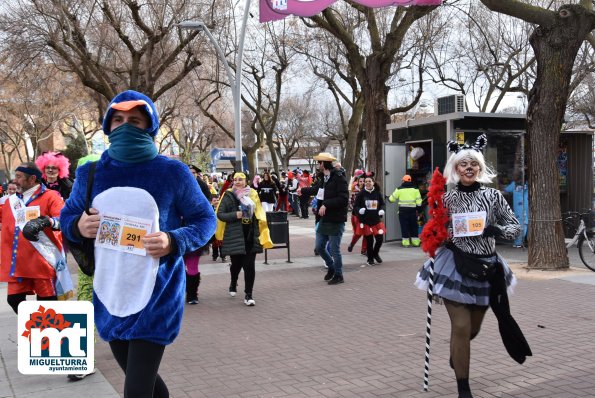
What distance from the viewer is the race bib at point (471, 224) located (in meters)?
4.43

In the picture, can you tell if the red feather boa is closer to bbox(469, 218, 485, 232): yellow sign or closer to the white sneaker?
bbox(469, 218, 485, 232): yellow sign

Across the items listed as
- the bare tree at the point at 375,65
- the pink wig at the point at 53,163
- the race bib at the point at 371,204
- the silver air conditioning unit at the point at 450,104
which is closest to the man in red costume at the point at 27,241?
the pink wig at the point at 53,163

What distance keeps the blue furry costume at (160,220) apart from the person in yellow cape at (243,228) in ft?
16.0

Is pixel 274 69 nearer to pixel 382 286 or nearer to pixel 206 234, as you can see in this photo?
pixel 382 286

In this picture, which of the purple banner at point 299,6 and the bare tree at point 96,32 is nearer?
the purple banner at point 299,6

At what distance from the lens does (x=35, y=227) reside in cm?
504

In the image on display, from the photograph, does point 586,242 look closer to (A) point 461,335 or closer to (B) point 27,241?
(A) point 461,335

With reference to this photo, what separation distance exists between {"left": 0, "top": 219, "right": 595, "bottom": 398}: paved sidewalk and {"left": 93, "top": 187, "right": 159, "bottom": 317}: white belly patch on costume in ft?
6.89

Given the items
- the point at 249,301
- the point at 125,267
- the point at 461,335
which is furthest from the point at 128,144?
the point at 249,301

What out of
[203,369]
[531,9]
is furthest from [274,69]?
[203,369]

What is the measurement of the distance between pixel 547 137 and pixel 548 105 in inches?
20.2

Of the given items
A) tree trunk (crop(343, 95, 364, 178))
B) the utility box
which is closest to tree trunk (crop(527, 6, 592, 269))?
the utility box

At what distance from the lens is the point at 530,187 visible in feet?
34.3

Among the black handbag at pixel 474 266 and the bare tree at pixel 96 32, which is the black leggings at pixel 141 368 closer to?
the black handbag at pixel 474 266
